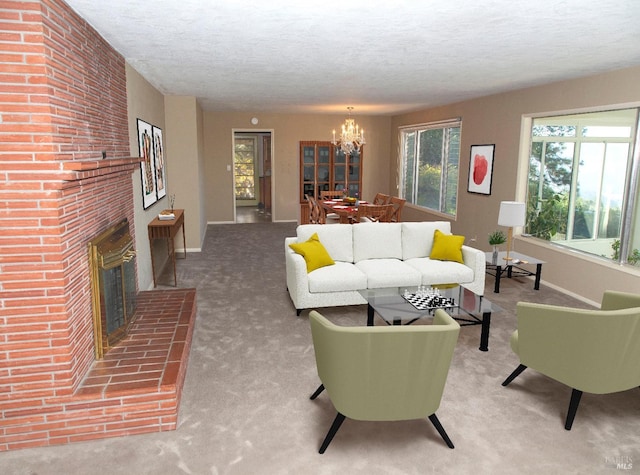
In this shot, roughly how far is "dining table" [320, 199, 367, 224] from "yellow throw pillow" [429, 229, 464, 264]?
2.43m

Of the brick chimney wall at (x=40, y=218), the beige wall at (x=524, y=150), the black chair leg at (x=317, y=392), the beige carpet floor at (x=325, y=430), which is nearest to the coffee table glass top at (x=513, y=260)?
the beige wall at (x=524, y=150)

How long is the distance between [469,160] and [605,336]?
5538 millimetres

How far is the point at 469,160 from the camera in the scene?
7.97 meters

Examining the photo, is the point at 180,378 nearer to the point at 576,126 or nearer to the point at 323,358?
the point at 323,358

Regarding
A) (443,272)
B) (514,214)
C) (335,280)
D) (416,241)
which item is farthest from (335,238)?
(514,214)

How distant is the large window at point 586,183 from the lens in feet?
16.8

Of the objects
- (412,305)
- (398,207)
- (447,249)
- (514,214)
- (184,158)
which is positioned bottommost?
(412,305)

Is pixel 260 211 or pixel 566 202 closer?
pixel 566 202

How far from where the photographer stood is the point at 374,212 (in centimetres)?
773

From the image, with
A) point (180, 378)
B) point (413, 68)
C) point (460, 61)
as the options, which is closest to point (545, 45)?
point (460, 61)

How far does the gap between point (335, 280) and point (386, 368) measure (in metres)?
2.23

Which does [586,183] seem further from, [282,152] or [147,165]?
[282,152]

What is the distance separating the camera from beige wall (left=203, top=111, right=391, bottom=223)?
1078 cm

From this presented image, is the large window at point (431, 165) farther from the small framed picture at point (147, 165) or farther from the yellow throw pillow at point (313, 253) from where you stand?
the small framed picture at point (147, 165)
